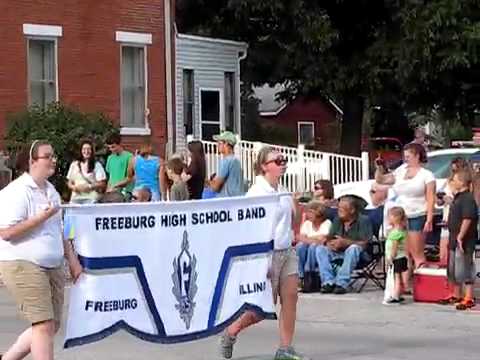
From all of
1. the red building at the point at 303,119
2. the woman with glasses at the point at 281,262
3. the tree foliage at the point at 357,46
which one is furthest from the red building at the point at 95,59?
the red building at the point at 303,119

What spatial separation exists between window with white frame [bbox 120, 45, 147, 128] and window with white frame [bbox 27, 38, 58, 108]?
2327 mm

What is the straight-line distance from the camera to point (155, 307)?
10.4m

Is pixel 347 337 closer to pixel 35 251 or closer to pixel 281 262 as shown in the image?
pixel 281 262

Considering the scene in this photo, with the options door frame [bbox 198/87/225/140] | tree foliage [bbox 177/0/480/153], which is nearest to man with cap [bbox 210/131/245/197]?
door frame [bbox 198/87/225/140]

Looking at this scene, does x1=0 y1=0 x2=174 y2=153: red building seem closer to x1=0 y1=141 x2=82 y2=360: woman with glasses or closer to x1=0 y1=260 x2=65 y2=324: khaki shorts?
x1=0 y1=141 x2=82 y2=360: woman with glasses

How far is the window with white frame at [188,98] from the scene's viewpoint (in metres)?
32.5

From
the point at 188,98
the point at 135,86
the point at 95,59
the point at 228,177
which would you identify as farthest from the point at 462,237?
the point at 188,98

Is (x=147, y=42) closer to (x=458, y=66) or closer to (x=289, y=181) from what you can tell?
(x=289, y=181)

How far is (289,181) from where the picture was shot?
30125mm

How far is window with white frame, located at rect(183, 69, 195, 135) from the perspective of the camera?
32.5m

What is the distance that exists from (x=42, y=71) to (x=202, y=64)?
5.69 meters

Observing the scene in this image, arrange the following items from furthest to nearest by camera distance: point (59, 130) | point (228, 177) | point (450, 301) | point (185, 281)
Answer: point (59, 130), point (228, 177), point (450, 301), point (185, 281)

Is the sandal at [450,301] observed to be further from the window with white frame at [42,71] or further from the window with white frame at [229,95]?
the window with white frame at [229,95]

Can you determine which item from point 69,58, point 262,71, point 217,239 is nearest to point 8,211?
point 217,239
